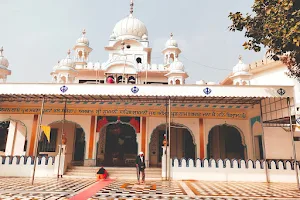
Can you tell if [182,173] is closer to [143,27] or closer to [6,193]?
[6,193]

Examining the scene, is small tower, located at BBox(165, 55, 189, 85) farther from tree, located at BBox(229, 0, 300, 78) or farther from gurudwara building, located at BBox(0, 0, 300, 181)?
tree, located at BBox(229, 0, 300, 78)

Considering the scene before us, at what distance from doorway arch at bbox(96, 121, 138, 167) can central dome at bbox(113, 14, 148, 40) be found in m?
8.92

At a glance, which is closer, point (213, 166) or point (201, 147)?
point (213, 166)

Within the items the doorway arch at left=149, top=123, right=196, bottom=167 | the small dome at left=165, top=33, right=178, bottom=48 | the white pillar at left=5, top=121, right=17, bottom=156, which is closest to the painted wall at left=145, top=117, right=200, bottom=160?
the doorway arch at left=149, top=123, right=196, bottom=167

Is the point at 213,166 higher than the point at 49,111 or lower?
lower

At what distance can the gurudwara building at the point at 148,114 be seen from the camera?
859cm

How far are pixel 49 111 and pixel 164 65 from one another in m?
8.90

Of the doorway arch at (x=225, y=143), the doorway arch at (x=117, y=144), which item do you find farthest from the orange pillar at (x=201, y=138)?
the doorway arch at (x=117, y=144)

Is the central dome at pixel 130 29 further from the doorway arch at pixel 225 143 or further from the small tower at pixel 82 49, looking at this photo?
the doorway arch at pixel 225 143

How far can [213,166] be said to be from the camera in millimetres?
9492

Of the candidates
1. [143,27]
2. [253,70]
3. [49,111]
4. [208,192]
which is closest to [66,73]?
[49,111]

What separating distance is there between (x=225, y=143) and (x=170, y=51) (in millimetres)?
8491

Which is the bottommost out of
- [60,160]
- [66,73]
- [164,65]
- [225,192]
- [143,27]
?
[225,192]

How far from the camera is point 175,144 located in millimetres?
13805
